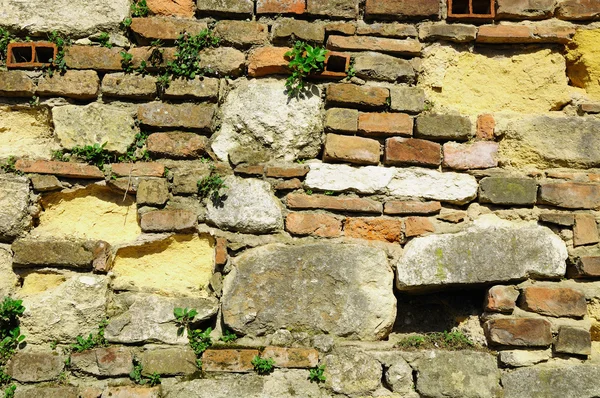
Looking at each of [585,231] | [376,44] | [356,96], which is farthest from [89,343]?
[585,231]

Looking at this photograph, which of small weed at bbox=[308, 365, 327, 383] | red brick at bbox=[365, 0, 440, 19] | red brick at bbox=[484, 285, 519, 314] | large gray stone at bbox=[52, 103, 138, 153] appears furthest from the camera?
red brick at bbox=[365, 0, 440, 19]

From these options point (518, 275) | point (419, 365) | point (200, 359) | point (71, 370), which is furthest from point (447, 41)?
point (71, 370)

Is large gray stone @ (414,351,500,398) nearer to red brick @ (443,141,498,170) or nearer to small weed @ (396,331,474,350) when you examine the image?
small weed @ (396,331,474,350)

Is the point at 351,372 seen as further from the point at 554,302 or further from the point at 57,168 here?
the point at 57,168

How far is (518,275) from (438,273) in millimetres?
301

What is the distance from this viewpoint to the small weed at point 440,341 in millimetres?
2248

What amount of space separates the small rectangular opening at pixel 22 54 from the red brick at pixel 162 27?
0.42 metres

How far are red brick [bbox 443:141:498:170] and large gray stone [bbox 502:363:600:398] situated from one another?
0.78m

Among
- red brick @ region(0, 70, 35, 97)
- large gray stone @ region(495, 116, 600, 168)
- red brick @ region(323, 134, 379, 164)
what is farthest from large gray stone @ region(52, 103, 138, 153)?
large gray stone @ region(495, 116, 600, 168)

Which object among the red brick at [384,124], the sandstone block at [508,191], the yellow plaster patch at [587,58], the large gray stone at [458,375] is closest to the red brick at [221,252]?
the red brick at [384,124]

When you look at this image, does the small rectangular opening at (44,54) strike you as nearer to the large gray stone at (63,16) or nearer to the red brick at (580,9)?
the large gray stone at (63,16)

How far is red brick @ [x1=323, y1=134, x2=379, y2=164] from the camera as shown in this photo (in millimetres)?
2350

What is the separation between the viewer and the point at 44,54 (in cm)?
243

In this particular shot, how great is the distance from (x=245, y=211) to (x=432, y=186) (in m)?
0.72
